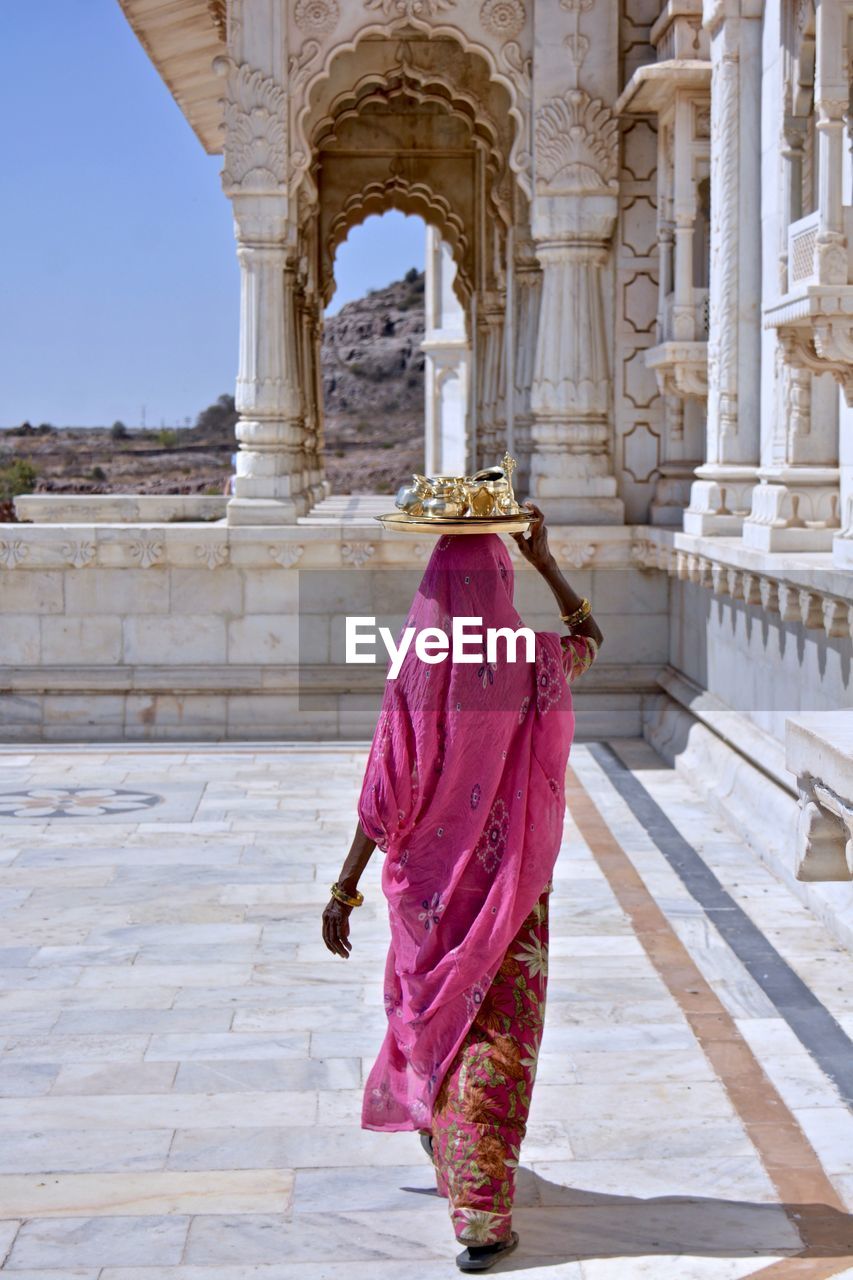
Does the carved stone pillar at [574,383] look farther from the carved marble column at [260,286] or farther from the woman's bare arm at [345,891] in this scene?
the woman's bare arm at [345,891]

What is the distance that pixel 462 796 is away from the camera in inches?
149

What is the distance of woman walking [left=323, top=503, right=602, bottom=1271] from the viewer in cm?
372

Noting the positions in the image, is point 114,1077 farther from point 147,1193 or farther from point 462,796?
point 462,796

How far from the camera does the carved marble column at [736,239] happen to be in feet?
26.5

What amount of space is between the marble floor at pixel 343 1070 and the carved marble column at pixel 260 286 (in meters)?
3.05

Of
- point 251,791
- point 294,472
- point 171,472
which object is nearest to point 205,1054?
point 251,791

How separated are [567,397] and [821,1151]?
654 centimetres

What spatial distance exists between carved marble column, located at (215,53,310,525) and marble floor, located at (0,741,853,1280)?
10.0 feet

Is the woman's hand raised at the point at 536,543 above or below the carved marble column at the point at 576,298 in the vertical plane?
below

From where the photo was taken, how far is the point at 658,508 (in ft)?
33.3

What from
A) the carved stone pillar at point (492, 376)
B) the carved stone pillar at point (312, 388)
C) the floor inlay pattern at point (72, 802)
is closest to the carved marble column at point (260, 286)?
the floor inlay pattern at point (72, 802)

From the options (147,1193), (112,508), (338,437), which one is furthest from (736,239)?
(338,437)

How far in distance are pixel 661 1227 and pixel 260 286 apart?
759 cm

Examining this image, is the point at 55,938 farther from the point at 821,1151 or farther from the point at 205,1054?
the point at 821,1151
